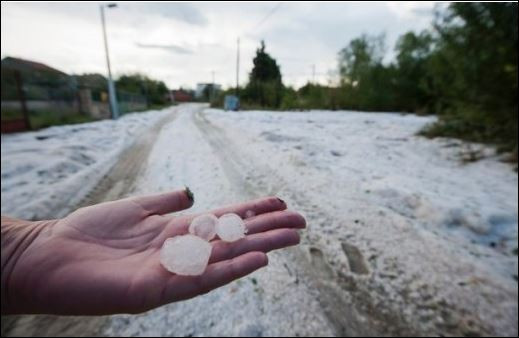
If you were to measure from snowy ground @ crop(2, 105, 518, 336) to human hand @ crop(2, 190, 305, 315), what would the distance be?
0.63 ft

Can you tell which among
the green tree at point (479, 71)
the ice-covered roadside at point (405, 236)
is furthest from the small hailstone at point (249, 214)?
the green tree at point (479, 71)

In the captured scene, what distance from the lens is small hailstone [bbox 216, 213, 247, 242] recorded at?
109 cm

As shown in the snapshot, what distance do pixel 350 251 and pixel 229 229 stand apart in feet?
6.88

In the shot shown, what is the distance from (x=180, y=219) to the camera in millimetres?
1125

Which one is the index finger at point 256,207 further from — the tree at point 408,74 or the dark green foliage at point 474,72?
the tree at point 408,74

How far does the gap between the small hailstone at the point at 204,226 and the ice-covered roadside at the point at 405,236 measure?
1.68 feet

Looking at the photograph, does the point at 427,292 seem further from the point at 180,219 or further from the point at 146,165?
the point at 146,165

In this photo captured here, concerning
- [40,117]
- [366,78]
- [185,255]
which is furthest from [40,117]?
[366,78]

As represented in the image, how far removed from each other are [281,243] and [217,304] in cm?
148

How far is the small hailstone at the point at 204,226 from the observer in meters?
1.07

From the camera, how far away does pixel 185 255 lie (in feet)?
3.13

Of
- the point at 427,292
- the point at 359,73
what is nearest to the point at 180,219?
the point at 427,292

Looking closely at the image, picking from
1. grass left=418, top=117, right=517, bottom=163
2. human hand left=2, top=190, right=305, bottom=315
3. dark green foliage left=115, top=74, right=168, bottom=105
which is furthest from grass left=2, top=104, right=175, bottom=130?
grass left=418, top=117, right=517, bottom=163

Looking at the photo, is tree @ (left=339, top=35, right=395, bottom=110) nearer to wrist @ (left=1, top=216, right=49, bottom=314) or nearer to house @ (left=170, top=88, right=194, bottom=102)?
house @ (left=170, top=88, right=194, bottom=102)
